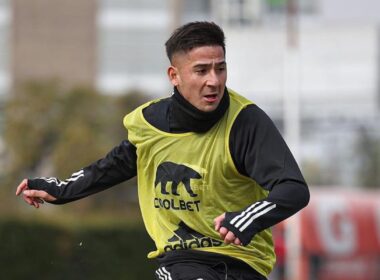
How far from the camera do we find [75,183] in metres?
7.76

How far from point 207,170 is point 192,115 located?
0.98ft

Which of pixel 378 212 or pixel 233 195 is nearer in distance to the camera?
pixel 233 195

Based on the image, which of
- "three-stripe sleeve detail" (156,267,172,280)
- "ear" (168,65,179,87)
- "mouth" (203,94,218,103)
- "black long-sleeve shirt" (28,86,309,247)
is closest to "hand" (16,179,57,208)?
"black long-sleeve shirt" (28,86,309,247)

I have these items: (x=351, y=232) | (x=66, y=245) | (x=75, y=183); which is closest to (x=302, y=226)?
(x=351, y=232)

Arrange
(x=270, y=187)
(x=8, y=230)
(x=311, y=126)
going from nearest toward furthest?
(x=270, y=187) → (x=8, y=230) → (x=311, y=126)

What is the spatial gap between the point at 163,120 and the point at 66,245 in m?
21.3

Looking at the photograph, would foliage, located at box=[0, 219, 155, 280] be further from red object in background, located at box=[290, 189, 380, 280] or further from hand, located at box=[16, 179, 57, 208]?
hand, located at box=[16, 179, 57, 208]

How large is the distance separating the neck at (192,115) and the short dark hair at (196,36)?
27 centimetres

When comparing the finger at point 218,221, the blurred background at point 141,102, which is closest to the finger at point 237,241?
the finger at point 218,221

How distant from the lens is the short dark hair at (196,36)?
6.93 m

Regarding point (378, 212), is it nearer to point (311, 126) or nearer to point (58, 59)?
point (311, 126)

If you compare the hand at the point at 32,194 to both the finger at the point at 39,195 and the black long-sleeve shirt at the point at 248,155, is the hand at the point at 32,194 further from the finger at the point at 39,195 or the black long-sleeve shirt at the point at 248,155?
the black long-sleeve shirt at the point at 248,155

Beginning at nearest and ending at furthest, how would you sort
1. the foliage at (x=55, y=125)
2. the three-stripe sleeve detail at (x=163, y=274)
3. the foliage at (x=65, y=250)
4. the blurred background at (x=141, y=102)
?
the three-stripe sleeve detail at (x=163, y=274) < the foliage at (x=65, y=250) < the blurred background at (x=141, y=102) < the foliage at (x=55, y=125)

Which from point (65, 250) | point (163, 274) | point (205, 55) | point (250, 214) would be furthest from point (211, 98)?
point (65, 250)
